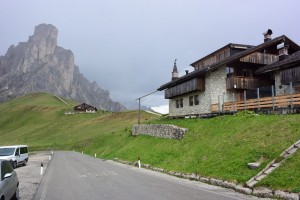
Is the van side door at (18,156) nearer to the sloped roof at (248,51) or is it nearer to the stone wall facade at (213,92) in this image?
the stone wall facade at (213,92)

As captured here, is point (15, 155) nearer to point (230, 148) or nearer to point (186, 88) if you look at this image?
point (230, 148)

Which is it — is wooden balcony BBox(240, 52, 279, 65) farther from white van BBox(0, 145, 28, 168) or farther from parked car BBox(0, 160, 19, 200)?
parked car BBox(0, 160, 19, 200)

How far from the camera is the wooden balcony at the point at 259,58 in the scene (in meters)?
38.6

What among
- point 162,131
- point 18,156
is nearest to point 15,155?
point 18,156

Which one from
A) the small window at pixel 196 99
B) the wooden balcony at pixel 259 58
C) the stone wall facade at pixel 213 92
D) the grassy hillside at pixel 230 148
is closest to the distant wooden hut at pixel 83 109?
the grassy hillside at pixel 230 148

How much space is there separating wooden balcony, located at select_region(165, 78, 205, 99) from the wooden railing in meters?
5.03

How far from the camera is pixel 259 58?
39.3 meters

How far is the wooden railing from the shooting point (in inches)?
1017

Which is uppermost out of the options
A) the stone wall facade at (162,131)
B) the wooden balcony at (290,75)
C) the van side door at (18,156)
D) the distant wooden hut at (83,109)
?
the distant wooden hut at (83,109)

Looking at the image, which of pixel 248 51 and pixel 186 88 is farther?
pixel 186 88

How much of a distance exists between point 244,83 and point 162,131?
11299 mm

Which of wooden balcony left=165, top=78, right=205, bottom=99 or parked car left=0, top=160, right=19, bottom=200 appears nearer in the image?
parked car left=0, top=160, right=19, bottom=200

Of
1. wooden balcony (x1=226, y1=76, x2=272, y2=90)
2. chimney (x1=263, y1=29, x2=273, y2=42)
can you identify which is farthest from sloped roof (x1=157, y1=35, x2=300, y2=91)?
chimney (x1=263, y1=29, x2=273, y2=42)

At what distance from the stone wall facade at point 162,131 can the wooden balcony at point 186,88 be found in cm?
678
